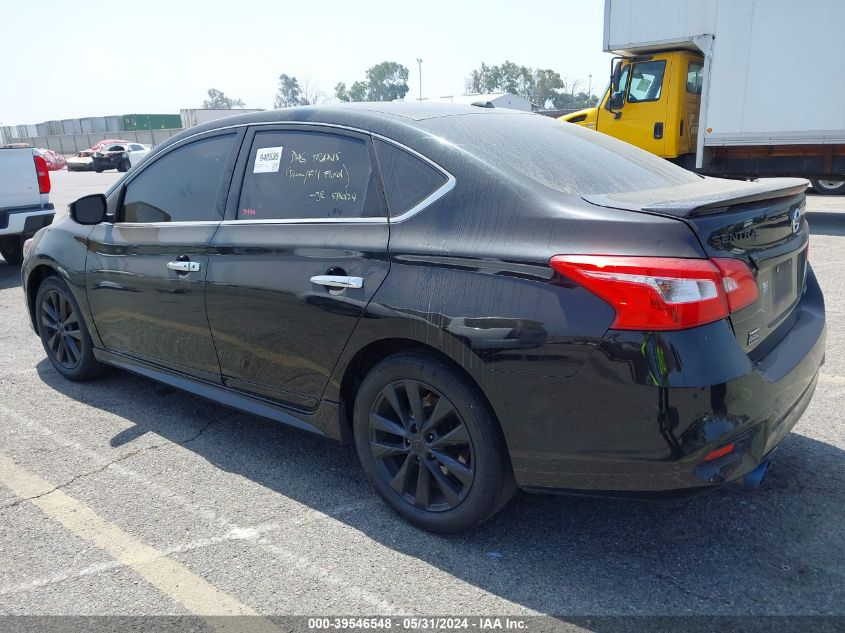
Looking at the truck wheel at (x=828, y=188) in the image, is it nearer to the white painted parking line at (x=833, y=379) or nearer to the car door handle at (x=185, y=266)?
the white painted parking line at (x=833, y=379)

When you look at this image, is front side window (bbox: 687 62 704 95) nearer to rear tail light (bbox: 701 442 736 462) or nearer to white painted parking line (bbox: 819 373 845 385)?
white painted parking line (bbox: 819 373 845 385)

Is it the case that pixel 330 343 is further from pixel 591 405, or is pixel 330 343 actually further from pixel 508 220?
pixel 591 405

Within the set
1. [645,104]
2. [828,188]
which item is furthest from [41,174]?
[828,188]

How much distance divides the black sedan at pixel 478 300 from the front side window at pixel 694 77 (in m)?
9.33

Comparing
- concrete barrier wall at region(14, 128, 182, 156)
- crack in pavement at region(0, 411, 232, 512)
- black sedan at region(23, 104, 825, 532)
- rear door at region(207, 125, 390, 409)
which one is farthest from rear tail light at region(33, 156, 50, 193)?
concrete barrier wall at region(14, 128, 182, 156)

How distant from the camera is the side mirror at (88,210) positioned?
4.05m

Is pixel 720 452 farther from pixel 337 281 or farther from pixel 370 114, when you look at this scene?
pixel 370 114

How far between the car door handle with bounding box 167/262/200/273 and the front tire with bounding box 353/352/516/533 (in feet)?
3.80

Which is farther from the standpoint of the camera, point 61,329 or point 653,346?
point 61,329

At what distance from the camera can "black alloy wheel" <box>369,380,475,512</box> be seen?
2.65 meters

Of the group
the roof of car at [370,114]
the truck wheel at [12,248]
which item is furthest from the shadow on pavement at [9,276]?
the roof of car at [370,114]

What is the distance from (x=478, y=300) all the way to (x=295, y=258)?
974 millimetres

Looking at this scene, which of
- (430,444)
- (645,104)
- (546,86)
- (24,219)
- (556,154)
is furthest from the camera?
(546,86)

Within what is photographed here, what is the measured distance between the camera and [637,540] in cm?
274
